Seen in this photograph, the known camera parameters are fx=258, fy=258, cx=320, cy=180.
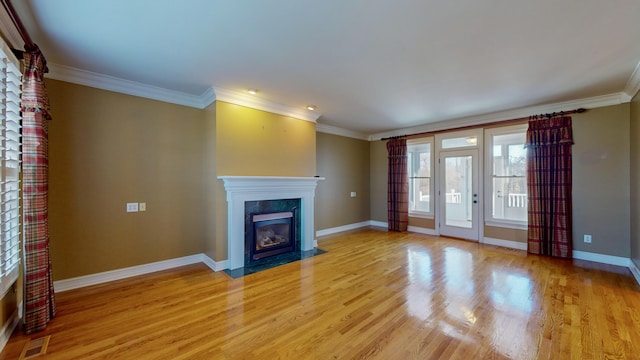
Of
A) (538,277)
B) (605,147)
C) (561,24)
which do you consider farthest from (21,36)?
(605,147)

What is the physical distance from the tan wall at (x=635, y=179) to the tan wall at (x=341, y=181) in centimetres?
473

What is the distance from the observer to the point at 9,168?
7.18 ft

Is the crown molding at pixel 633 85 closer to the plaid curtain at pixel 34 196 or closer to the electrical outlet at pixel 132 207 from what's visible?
the plaid curtain at pixel 34 196

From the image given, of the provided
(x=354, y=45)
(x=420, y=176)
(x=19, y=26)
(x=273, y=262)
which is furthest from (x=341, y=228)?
(x=19, y=26)

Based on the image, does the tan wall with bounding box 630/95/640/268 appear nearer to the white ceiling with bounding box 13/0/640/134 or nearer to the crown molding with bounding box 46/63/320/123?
the white ceiling with bounding box 13/0/640/134

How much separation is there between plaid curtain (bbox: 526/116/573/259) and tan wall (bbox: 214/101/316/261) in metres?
3.96

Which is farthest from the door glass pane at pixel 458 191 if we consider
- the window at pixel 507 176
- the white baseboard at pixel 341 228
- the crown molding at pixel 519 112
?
the white baseboard at pixel 341 228

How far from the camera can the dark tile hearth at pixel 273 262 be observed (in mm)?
3730

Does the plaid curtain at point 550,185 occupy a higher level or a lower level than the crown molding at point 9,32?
lower

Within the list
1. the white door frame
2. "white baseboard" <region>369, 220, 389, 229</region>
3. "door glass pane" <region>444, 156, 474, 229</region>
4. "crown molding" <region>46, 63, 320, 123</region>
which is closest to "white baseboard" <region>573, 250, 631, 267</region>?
the white door frame

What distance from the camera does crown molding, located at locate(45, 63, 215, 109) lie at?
3077 millimetres

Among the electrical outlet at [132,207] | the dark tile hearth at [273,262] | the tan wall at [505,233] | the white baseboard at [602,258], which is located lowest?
the dark tile hearth at [273,262]

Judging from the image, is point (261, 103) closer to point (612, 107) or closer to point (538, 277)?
point (538, 277)

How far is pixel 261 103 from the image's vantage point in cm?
425
